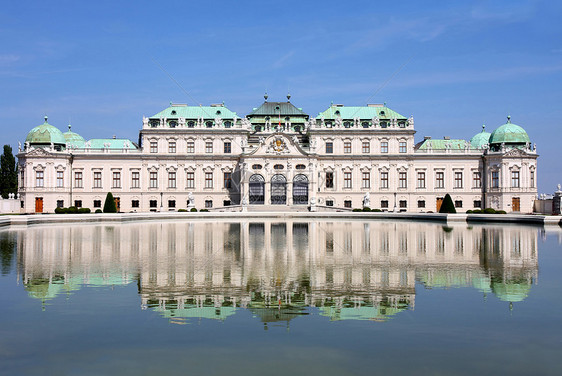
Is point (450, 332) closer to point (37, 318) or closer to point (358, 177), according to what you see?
point (37, 318)

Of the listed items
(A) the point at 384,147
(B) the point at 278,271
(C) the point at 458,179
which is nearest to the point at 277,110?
(A) the point at 384,147

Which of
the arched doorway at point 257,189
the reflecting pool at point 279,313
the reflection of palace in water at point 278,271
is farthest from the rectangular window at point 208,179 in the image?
the reflecting pool at point 279,313

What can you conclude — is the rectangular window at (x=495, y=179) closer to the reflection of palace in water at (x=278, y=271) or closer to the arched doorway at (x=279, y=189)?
the arched doorway at (x=279, y=189)

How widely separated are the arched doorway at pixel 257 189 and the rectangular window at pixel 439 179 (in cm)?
2645

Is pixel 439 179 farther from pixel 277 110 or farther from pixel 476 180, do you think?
pixel 277 110

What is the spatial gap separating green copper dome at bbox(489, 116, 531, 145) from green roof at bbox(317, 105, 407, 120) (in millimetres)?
14212

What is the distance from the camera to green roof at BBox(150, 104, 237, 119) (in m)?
81.2

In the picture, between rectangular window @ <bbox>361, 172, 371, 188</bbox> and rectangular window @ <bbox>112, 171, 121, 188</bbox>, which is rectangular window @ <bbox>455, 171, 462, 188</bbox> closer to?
rectangular window @ <bbox>361, 172, 371, 188</bbox>

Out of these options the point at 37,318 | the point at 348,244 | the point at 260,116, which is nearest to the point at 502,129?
the point at 260,116

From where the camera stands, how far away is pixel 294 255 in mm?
23281

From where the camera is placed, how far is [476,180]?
80875mm

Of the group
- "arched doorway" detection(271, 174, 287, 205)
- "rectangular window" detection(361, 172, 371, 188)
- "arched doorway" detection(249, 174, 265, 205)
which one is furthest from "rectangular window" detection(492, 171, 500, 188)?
"arched doorway" detection(249, 174, 265, 205)

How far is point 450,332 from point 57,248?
21.1 m

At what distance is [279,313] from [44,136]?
75.5 metres
